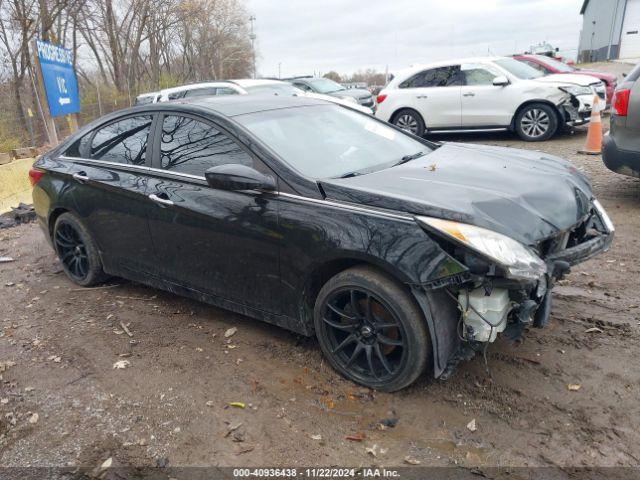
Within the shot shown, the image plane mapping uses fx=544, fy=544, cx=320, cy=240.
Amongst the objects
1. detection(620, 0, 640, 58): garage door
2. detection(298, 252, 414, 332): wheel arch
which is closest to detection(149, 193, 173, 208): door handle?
detection(298, 252, 414, 332): wheel arch

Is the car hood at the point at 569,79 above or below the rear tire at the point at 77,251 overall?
above

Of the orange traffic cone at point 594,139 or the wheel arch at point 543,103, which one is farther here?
the wheel arch at point 543,103

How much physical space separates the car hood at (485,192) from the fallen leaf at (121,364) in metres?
1.86

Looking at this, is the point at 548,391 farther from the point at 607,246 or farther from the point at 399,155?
the point at 399,155

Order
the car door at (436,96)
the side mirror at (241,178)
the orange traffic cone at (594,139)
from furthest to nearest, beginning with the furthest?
the car door at (436,96) → the orange traffic cone at (594,139) → the side mirror at (241,178)

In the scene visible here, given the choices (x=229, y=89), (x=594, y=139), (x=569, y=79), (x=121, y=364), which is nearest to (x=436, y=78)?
(x=569, y=79)

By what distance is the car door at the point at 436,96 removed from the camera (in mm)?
11430

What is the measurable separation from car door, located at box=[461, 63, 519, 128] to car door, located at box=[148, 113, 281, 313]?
8412 mm

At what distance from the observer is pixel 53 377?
3.65 m

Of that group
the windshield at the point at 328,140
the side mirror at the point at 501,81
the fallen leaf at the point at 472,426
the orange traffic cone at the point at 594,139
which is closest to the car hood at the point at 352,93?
the side mirror at the point at 501,81

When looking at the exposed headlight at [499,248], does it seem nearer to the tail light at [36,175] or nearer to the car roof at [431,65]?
the tail light at [36,175]

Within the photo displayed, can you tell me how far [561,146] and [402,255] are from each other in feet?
27.6

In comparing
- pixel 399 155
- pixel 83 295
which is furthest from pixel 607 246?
pixel 83 295

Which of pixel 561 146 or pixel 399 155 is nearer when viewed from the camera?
pixel 399 155
